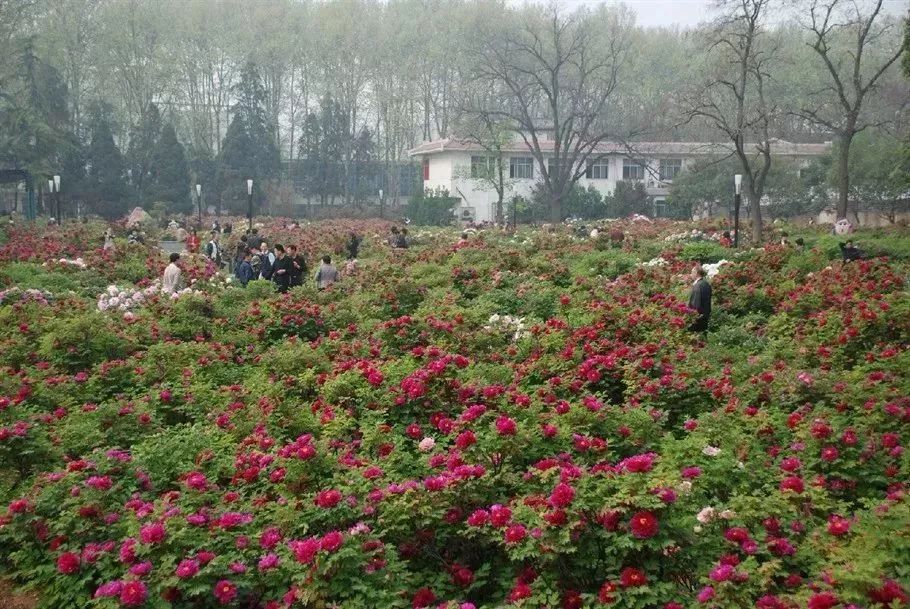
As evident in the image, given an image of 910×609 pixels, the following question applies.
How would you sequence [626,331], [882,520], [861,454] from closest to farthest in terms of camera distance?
[882,520], [861,454], [626,331]

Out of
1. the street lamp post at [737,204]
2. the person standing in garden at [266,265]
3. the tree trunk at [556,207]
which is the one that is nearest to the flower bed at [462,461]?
the person standing in garden at [266,265]

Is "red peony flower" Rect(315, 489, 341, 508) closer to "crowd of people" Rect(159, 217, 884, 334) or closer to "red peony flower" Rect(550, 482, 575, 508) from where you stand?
"red peony flower" Rect(550, 482, 575, 508)

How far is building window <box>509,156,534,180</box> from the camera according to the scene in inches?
2072

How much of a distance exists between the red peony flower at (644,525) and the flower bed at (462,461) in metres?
0.01

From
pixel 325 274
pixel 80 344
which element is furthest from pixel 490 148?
pixel 80 344

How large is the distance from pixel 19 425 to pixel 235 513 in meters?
1.95

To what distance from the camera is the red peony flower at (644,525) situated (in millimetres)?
3697

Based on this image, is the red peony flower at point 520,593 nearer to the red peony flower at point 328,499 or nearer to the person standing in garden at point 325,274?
the red peony flower at point 328,499

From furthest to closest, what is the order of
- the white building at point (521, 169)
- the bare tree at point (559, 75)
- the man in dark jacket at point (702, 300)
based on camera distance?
1. the white building at point (521, 169)
2. the bare tree at point (559, 75)
3. the man in dark jacket at point (702, 300)

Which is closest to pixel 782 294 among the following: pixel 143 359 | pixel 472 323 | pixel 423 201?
pixel 472 323

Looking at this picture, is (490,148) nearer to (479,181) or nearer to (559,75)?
(479,181)

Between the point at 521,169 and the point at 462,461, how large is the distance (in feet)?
162

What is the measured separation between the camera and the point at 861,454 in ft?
16.2

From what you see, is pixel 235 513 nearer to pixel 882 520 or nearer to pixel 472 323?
pixel 882 520
